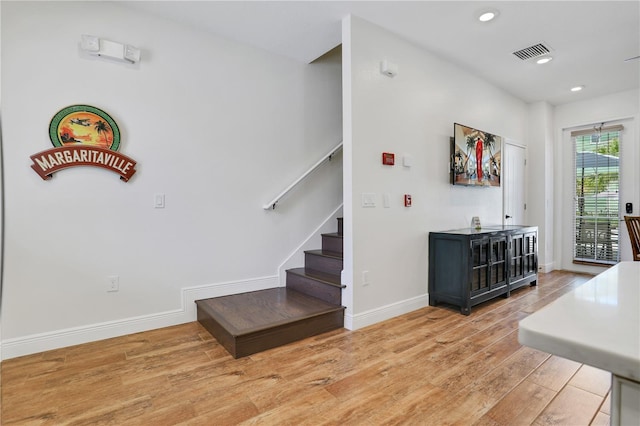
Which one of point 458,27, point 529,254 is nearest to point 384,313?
point 529,254

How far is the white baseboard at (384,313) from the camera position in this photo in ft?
9.24

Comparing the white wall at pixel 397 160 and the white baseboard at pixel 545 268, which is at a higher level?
the white wall at pixel 397 160

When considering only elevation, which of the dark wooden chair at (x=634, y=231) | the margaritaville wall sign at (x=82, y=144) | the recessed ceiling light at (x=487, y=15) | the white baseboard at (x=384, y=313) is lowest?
the white baseboard at (x=384, y=313)

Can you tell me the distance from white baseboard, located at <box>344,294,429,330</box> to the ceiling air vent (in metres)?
2.89

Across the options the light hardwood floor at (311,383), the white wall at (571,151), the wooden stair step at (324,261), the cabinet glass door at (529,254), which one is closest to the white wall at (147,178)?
the wooden stair step at (324,261)

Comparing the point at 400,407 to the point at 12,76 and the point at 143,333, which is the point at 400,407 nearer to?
the point at 143,333

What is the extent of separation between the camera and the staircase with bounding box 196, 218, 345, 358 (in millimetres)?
2357

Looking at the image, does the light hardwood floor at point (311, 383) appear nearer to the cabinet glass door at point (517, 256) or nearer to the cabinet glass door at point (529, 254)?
the cabinet glass door at point (517, 256)

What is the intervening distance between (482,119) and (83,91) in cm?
442

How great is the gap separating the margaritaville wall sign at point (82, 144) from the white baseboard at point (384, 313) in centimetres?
226

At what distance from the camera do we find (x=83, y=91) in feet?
8.21

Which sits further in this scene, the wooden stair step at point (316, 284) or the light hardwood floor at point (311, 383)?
the wooden stair step at point (316, 284)

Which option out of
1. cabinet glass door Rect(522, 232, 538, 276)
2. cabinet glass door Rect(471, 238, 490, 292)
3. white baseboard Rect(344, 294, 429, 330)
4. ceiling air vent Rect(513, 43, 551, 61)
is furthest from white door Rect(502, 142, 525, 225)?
white baseboard Rect(344, 294, 429, 330)

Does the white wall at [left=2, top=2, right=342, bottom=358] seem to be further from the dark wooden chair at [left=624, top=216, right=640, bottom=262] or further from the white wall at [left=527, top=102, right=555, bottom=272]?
the white wall at [left=527, top=102, right=555, bottom=272]
